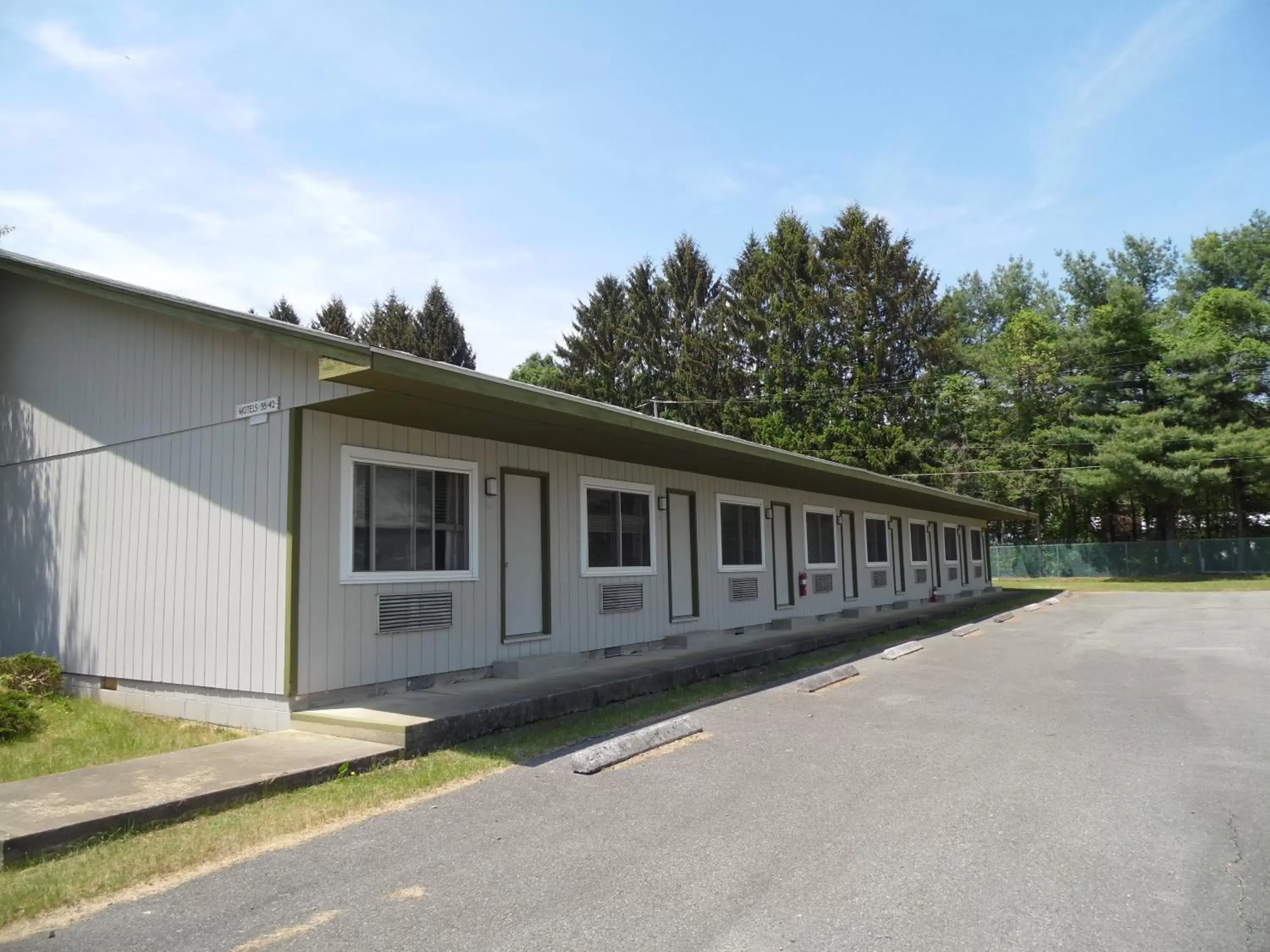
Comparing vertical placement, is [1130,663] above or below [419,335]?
below

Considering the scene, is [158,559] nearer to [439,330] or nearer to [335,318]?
[439,330]

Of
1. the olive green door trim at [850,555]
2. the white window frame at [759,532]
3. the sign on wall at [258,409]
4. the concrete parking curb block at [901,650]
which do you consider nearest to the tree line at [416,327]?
the olive green door trim at [850,555]

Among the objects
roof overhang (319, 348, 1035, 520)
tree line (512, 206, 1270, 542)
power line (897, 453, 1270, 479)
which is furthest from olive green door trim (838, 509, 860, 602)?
power line (897, 453, 1270, 479)

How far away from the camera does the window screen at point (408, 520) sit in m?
7.93

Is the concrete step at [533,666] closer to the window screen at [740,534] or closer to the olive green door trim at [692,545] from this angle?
the olive green door trim at [692,545]

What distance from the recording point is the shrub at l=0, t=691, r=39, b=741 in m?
7.23

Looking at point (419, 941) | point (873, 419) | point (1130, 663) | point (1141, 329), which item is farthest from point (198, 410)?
point (1141, 329)

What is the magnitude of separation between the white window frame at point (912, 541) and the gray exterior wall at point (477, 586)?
941 centimetres

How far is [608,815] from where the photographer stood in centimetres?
484

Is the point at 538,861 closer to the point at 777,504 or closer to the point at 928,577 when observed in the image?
the point at 777,504

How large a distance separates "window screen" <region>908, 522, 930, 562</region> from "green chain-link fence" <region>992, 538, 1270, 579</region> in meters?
20.7

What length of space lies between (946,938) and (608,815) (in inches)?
83.9

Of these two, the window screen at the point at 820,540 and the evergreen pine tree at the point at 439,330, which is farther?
the evergreen pine tree at the point at 439,330

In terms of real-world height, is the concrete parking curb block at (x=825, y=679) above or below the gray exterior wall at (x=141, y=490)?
below
